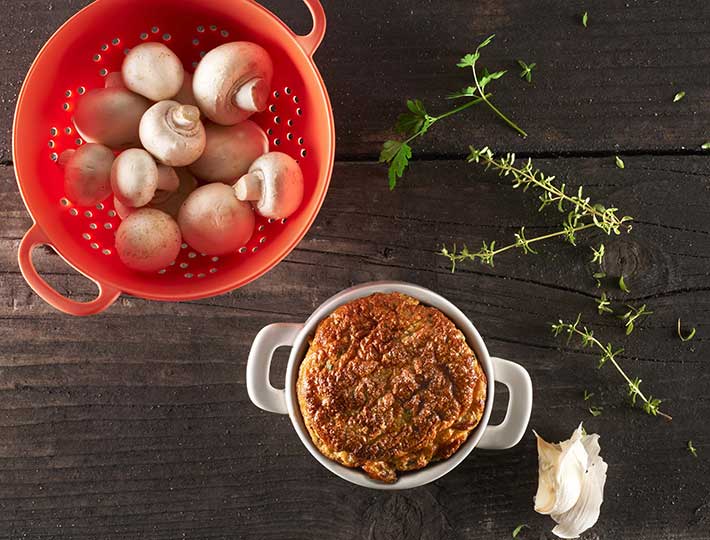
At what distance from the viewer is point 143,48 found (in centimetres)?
105

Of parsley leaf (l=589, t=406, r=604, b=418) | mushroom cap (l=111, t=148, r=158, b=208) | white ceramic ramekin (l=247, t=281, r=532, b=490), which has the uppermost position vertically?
mushroom cap (l=111, t=148, r=158, b=208)

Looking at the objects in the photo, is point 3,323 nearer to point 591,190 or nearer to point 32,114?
point 32,114

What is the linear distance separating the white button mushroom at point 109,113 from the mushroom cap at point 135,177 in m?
0.06

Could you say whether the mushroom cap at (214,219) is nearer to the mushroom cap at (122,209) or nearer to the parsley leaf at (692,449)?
the mushroom cap at (122,209)

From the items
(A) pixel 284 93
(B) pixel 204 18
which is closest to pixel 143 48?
(B) pixel 204 18

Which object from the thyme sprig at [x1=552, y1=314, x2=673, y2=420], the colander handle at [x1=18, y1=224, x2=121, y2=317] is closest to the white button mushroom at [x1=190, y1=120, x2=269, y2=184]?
the colander handle at [x1=18, y1=224, x2=121, y2=317]

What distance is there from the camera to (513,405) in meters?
1.05

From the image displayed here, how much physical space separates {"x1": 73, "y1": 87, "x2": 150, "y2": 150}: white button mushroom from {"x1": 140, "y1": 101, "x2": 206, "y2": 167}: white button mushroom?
37mm

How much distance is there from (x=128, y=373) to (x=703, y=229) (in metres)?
0.97

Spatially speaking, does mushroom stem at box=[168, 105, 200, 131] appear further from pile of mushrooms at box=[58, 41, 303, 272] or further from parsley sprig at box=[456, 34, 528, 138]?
parsley sprig at box=[456, 34, 528, 138]

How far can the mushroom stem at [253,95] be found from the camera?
103 centimetres

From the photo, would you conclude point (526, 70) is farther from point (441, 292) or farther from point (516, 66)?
point (441, 292)

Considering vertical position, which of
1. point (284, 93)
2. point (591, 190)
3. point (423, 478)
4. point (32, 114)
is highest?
point (32, 114)

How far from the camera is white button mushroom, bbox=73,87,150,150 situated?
1.05m
